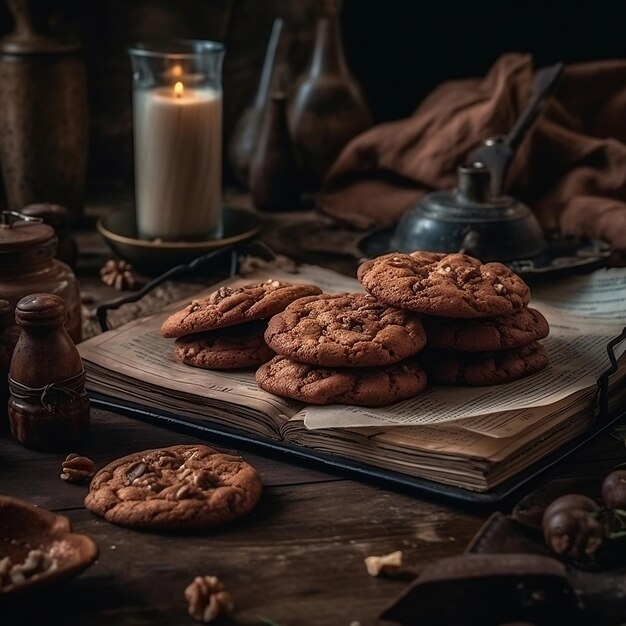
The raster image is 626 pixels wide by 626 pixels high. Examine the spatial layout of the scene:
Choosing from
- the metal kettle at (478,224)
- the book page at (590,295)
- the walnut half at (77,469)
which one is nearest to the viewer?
the walnut half at (77,469)

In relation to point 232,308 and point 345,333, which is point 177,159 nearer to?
point 232,308

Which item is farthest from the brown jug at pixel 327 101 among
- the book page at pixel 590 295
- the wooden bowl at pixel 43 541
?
the wooden bowl at pixel 43 541

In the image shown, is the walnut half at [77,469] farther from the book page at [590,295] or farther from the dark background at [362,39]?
the dark background at [362,39]

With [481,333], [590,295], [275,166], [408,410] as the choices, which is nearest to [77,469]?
[408,410]

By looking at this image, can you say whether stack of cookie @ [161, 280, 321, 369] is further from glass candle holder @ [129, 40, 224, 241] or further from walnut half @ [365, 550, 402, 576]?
glass candle holder @ [129, 40, 224, 241]

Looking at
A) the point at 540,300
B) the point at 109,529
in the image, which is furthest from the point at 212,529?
the point at 540,300

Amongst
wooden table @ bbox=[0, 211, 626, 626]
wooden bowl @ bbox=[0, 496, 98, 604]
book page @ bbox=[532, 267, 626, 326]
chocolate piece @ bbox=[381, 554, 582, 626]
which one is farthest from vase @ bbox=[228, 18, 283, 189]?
chocolate piece @ bbox=[381, 554, 582, 626]

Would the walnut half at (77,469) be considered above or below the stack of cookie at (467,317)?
below
